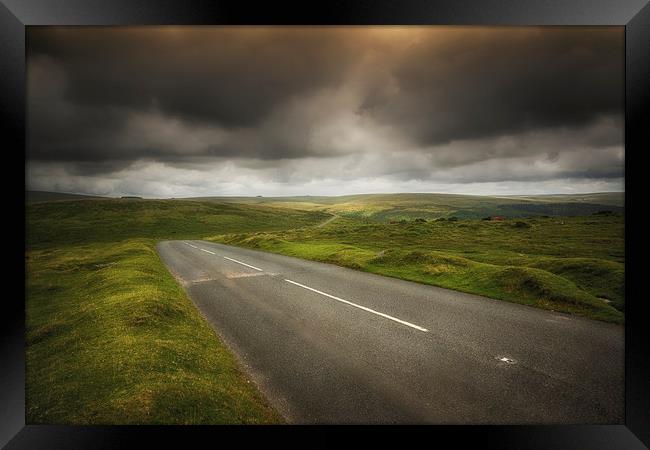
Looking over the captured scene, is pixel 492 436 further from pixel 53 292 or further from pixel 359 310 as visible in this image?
pixel 53 292

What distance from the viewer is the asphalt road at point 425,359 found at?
4656mm

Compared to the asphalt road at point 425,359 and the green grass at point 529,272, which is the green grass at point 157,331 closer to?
the green grass at point 529,272

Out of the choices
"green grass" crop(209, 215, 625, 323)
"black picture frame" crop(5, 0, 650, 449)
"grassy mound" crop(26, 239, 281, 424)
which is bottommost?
"grassy mound" crop(26, 239, 281, 424)

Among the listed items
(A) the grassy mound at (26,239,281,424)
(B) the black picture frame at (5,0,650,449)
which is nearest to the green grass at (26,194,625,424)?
(A) the grassy mound at (26,239,281,424)

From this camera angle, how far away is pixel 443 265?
587 inches

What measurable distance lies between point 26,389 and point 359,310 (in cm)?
802

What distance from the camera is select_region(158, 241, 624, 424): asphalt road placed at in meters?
4.66

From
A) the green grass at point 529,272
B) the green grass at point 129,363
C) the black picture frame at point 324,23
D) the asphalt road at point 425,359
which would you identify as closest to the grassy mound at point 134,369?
the green grass at point 129,363

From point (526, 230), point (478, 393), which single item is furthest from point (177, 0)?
point (526, 230)

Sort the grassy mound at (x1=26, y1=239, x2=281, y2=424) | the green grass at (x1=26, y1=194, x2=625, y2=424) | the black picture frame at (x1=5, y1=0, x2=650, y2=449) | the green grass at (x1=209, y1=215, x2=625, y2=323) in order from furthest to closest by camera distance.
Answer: the green grass at (x1=209, y1=215, x2=625, y2=323) → the black picture frame at (x1=5, y1=0, x2=650, y2=449) → the green grass at (x1=26, y1=194, x2=625, y2=424) → the grassy mound at (x1=26, y1=239, x2=281, y2=424)

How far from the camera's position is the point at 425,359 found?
6012 mm

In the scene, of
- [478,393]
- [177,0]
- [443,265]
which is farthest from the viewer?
[443,265]

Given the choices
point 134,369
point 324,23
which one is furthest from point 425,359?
point 324,23

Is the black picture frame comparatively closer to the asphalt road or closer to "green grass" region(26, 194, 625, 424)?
"green grass" region(26, 194, 625, 424)
